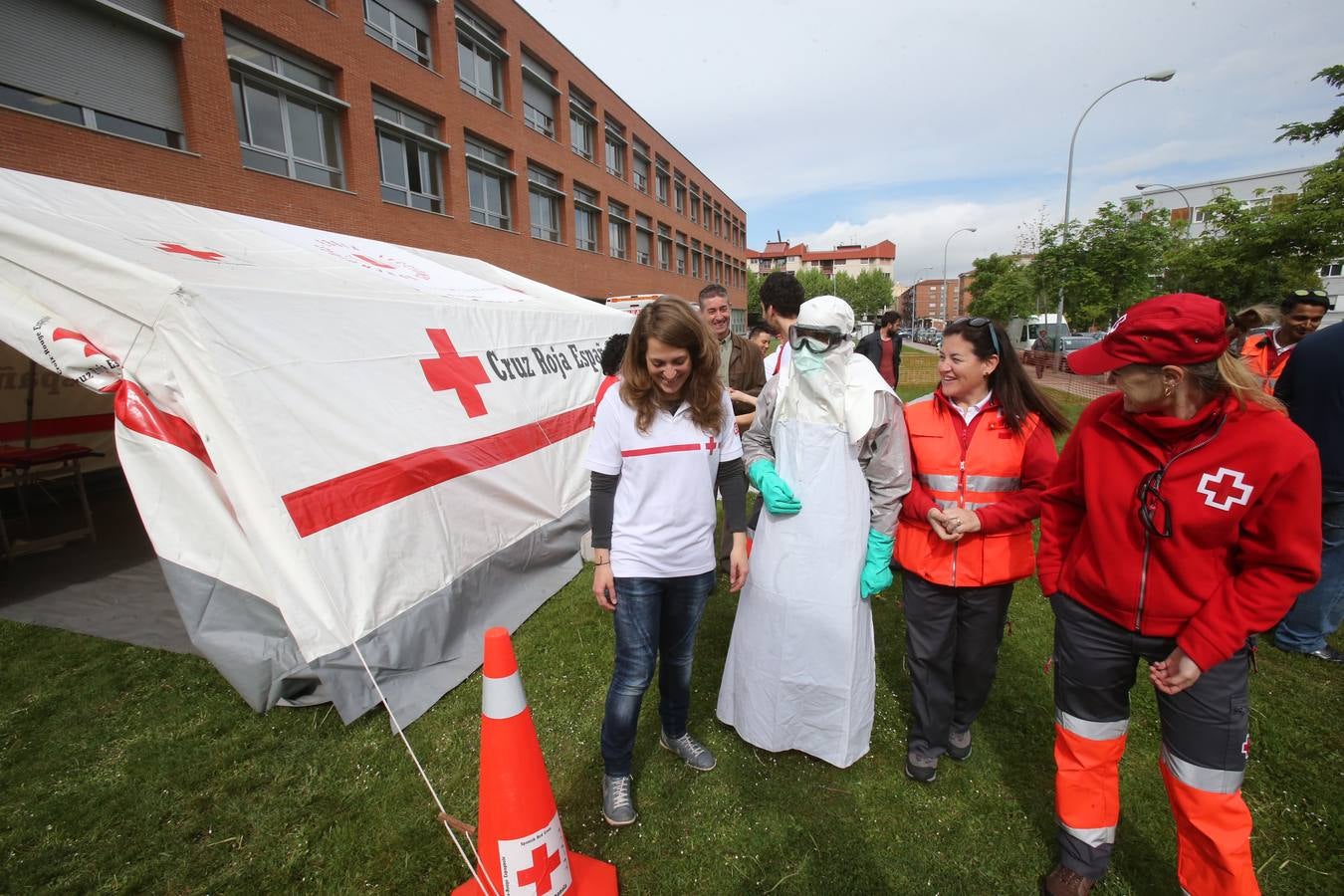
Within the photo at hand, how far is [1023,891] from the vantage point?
2016 millimetres

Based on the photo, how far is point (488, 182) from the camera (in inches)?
671

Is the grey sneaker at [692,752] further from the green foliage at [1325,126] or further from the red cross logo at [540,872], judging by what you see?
the green foliage at [1325,126]

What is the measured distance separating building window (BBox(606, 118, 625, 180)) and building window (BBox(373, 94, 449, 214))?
35.7 feet

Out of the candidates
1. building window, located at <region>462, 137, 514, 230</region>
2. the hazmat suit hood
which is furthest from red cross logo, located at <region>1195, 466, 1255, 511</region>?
building window, located at <region>462, 137, 514, 230</region>

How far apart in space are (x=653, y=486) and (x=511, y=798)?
1077mm

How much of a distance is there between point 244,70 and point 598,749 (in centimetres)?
1275

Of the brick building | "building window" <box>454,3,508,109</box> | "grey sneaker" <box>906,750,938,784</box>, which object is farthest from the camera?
"building window" <box>454,3,508,109</box>

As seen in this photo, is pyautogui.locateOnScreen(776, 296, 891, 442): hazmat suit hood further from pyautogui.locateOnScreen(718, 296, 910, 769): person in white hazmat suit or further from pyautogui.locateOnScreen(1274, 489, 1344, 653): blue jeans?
pyautogui.locateOnScreen(1274, 489, 1344, 653): blue jeans

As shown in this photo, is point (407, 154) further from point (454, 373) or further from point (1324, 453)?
point (1324, 453)

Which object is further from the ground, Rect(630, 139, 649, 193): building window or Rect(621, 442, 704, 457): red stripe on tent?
Rect(630, 139, 649, 193): building window

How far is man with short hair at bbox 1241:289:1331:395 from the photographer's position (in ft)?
12.5

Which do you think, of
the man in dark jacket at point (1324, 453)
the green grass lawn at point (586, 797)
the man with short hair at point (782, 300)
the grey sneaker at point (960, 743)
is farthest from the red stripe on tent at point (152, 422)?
the man in dark jacket at point (1324, 453)

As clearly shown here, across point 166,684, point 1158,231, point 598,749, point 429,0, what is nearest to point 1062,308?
point 1158,231

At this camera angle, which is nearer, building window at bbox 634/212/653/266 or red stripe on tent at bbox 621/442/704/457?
red stripe on tent at bbox 621/442/704/457
